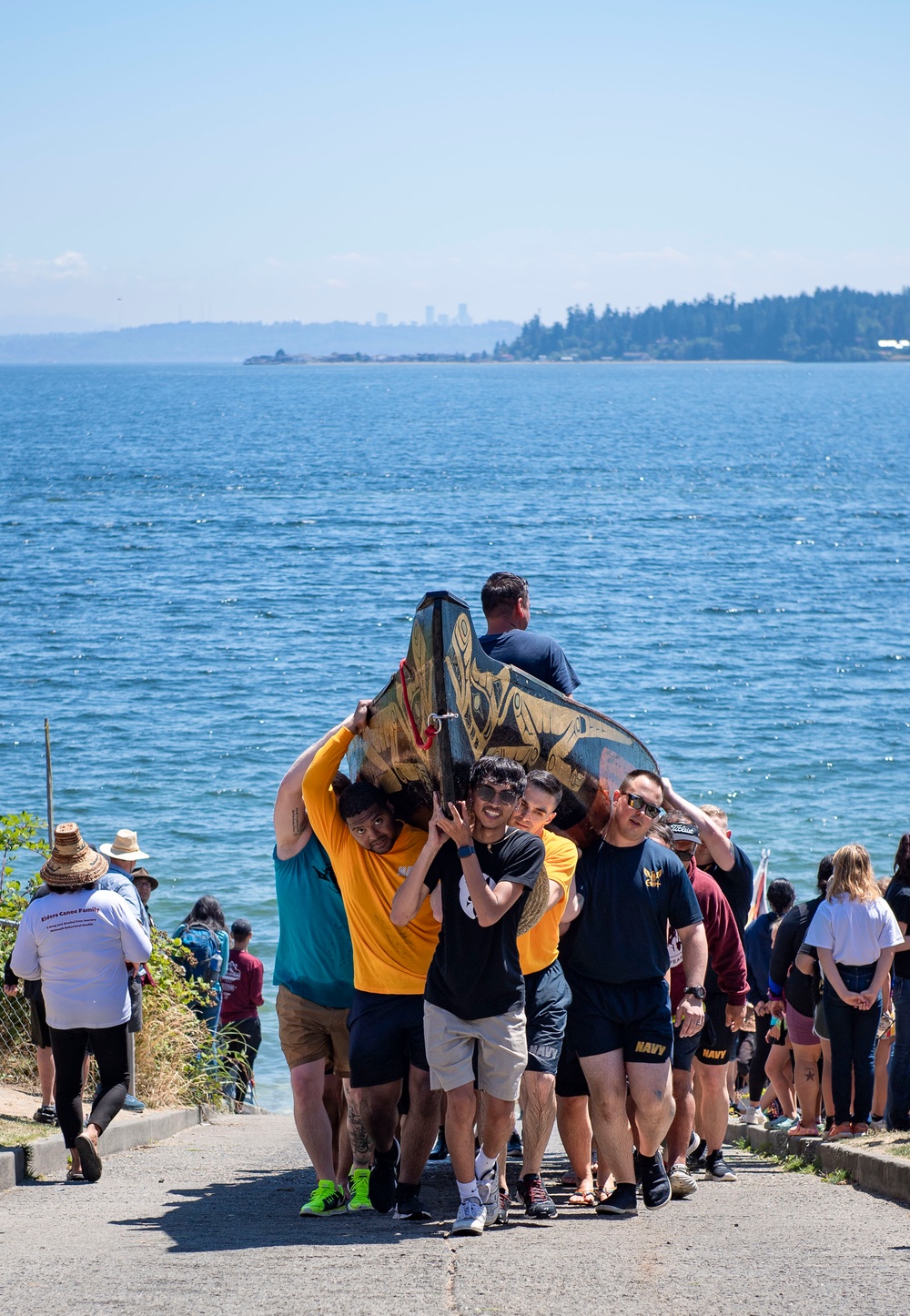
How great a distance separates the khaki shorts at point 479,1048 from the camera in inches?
221

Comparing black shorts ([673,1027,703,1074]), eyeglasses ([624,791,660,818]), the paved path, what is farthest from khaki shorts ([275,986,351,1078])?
eyeglasses ([624,791,660,818])

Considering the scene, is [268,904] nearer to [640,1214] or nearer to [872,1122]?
[872,1122]

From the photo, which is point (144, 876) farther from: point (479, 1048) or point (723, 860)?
point (479, 1048)

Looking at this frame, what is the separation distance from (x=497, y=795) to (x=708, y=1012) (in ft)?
6.84

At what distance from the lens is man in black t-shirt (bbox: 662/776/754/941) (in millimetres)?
6957

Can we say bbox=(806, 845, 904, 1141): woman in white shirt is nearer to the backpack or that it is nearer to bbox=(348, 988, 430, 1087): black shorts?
bbox=(348, 988, 430, 1087): black shorts

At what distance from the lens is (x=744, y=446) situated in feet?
323

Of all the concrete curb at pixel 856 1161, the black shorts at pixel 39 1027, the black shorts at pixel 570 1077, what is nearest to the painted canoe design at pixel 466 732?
the black shorts at pixel 570 1077

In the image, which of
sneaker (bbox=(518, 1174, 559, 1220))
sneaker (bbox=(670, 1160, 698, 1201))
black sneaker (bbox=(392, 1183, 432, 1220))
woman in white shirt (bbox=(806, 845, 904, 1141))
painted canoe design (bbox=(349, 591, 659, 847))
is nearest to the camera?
black sneaker (bbox=(392, 1183, 432, 1220))

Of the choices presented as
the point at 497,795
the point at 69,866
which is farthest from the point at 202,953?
the point at 497,795

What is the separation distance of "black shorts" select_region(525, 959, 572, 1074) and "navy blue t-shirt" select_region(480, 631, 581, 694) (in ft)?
4.81

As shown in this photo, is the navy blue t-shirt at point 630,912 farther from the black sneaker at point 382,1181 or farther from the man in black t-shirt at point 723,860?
the black sneaker at point 382,1181

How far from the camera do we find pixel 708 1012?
698 centimetres

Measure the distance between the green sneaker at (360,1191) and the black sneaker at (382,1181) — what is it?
13 cm
